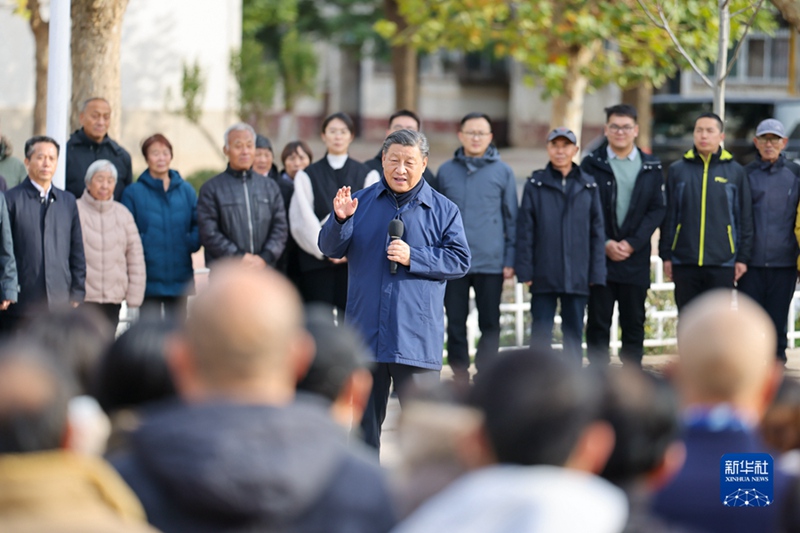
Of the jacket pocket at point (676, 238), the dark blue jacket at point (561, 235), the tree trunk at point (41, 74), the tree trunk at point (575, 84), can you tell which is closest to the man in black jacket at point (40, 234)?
the dark blue jacket at point (561, 235)

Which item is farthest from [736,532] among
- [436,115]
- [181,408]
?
[436,115]

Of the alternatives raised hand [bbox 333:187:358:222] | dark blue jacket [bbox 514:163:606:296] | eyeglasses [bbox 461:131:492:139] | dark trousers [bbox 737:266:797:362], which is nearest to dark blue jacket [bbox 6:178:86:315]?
raised hand [bbox 333:187:358:222]

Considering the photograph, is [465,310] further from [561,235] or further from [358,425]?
[358,425]

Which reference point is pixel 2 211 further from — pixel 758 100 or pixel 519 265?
pixel 758 100

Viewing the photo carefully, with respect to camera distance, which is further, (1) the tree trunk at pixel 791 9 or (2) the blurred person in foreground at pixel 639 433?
(1) the tree trunk at pixel 791 9

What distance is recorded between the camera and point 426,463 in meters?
3.06

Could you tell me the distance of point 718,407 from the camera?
2.96 m

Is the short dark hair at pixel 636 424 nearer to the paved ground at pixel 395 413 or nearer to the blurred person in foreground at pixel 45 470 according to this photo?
the blurred person in foreground at pixel 45 470

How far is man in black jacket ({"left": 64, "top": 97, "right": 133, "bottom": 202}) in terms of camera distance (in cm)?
930

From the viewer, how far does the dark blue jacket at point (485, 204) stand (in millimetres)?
8992

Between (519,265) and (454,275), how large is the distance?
212 centimetres

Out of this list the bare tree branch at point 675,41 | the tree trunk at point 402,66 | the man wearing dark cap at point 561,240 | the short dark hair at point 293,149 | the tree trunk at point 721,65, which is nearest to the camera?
the man wearing dark cap at point 561,240

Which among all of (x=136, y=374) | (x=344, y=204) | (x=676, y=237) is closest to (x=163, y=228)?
(x=344, y=204)

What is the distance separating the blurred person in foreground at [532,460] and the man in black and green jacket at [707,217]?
22.1ft
